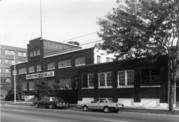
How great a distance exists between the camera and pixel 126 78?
1267 inches

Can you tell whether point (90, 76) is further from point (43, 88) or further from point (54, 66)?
point (54, 66)

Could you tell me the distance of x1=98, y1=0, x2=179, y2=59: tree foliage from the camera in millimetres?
22156

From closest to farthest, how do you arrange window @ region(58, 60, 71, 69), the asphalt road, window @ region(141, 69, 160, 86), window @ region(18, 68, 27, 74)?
1. the asphalt road
2. window @ region(141, 69, 160, 86)
3. window @ region(58, 60, 71, 69)
4. window @ region(18, 68, 27, 74)

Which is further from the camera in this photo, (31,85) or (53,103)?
(31,85)

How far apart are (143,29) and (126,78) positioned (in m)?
10.3

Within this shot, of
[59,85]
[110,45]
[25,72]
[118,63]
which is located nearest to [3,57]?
[25,72]

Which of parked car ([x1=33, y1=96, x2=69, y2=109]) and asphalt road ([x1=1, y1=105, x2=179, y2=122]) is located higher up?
asphalt road ([x1=1, y1=105, x2=179, y2=122])

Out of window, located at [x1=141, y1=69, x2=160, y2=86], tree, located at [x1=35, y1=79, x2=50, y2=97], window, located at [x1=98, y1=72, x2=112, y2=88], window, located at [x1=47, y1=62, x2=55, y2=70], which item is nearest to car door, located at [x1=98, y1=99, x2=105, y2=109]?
window, located at [x1=141, y1=69, x2=160, y2=86]

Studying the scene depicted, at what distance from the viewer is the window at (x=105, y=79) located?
3427 cm

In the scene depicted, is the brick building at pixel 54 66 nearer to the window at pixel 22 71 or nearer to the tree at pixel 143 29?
the window at pixel 22 71

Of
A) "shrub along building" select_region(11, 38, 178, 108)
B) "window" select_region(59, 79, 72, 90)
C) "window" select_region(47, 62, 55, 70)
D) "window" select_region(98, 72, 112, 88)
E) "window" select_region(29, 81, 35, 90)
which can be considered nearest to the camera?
"shrub along building" select_region(11, 38, 178, 108)

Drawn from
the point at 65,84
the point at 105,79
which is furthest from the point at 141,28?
the point at 65,84

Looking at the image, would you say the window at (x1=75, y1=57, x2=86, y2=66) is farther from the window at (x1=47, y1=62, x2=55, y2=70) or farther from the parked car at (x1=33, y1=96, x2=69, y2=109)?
the parked car at (x1=33, y1=96, x2=69, y2=109)

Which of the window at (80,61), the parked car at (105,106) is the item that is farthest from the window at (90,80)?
the parked car at (105,106)
